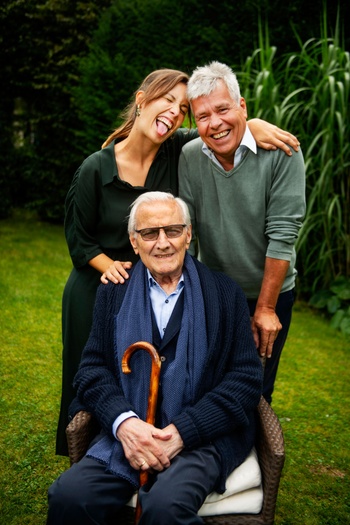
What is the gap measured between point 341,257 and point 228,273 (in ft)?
9.77

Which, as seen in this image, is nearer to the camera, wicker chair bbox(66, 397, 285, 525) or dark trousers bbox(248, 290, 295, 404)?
wicker chair bbox(66, 397, 285, 525)

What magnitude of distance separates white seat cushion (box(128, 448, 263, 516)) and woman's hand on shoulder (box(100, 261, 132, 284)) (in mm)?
742

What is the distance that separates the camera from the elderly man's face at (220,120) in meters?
2.14

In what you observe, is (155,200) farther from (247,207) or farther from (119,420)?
(119,420)

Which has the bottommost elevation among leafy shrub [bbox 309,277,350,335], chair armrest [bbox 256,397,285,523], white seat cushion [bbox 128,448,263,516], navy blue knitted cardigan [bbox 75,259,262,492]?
leafy shrub [bbox 309,277,350,335]

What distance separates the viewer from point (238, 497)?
1.82m

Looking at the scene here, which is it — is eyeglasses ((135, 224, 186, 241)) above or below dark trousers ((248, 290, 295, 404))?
above

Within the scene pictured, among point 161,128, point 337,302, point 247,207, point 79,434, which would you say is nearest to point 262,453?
point 79,434

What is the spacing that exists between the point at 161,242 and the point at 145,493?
82cm

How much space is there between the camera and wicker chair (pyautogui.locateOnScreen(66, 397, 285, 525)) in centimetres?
177

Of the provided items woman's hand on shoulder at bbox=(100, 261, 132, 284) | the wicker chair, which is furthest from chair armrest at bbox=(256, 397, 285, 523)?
woman's hand on shoulder at bbox=(100, 261, 132, 284)

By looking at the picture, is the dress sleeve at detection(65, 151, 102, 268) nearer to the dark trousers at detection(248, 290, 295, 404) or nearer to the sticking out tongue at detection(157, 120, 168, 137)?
the sticking out tongue at detection(157, 120, 168, 137)

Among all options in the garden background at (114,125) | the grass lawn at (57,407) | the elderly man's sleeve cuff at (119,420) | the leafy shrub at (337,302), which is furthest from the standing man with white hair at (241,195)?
the leafy shrub at (337,302)

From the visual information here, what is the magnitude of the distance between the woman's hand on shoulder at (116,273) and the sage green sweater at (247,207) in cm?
38
